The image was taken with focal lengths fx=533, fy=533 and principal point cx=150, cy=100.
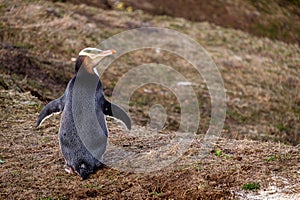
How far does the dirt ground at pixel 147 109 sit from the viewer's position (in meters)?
7.57

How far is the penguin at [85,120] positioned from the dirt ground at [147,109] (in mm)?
262

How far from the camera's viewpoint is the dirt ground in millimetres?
7574

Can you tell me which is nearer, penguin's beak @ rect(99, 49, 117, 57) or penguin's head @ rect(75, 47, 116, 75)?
penguin's beak @ rect(99, 49, 117, 57)

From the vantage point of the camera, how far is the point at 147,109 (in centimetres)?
1653

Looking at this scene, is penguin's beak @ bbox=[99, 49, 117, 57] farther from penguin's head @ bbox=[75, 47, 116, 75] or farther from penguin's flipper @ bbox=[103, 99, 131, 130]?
penguin's flipper @ bbox=[103, 99, 131, 130]

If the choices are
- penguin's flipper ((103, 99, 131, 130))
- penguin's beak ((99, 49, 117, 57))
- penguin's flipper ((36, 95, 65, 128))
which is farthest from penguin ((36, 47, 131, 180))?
penguin's flipper ((36, 95, 65, 128))

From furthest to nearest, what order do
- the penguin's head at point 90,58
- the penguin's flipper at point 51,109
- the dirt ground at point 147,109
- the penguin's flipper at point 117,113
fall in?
the penguin's flipper at point 51,109 → the penguin's flipper at point 117,113 → the penguin's head at point 90,58 → the dirt ground at point 147,109

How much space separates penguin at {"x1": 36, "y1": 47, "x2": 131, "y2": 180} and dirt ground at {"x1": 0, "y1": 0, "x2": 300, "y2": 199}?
26 centimetres

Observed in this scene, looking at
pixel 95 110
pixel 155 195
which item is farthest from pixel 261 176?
pixel 95 110

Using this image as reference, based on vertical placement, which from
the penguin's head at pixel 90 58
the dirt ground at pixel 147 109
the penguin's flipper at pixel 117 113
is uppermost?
the penguin's head at pixel 90 58

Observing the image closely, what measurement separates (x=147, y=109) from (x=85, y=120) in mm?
8409

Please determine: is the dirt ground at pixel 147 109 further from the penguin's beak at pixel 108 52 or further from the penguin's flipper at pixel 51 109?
the penguin's beak at pixel 108 52

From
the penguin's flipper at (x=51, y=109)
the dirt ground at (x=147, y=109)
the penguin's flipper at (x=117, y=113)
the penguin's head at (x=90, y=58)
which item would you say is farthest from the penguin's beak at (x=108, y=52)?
the dirt ground at (x=147, y=109)

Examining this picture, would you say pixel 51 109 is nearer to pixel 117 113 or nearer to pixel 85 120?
pixel 85 120
